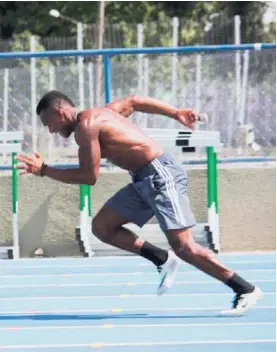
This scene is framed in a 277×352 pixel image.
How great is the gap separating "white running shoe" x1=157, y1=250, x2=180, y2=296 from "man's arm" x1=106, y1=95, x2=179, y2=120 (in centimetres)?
106

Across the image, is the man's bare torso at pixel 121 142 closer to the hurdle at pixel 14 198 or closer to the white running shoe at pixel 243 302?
the white running shoe at pixel 243 302

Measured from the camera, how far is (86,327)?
24.6ft

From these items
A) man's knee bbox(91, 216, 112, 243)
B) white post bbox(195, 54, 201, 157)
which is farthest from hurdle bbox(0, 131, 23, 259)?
man's knee bbox(91, 216, 112, 243)

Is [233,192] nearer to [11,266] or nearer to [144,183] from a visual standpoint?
[11,266]

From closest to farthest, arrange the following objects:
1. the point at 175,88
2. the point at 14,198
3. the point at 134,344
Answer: the point at 134,344 < the point at 14,198 < the point at 175,88

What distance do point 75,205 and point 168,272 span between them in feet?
13.4

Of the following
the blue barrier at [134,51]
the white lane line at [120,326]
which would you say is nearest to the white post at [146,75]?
the blue barrier at [134,51]

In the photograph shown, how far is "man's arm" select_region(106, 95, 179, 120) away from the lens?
8.15 metres

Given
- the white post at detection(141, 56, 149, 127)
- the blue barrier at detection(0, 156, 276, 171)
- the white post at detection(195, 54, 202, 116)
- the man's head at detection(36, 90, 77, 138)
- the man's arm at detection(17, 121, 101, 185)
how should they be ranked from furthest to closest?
the white post at detection(141, 56, 149, 127)
the white post at detection(195, 54, 202, 116)
the blue barrier at detection(0, 156, 276, 171)
the man's head at detection(36, 90, 77, 138)
the man's arm at detection(17, 121, 101, 185)

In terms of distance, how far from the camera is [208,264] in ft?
25.2

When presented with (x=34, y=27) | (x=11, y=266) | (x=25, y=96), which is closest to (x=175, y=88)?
(x=25, y=96)

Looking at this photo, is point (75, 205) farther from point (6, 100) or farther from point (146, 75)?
point (146, 75)

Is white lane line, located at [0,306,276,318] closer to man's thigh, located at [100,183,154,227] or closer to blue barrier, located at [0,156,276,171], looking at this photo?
man's thigh, located at [100,183,154,227]

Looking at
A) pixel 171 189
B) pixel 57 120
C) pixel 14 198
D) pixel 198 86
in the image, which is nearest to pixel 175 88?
pixel 198 86
